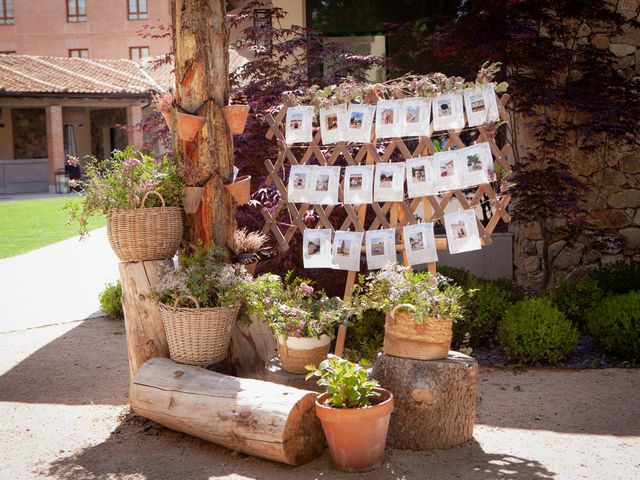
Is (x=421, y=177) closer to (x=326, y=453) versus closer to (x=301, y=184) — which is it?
(x=301, y=184)

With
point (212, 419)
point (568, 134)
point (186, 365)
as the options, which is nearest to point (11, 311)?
point (186, 365)

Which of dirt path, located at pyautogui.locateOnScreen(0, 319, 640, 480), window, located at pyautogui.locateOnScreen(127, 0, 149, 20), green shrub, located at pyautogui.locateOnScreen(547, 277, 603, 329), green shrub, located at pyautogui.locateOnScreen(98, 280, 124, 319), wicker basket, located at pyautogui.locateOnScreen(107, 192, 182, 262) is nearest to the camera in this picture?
dirt path, located at pyautogui.locateOnScreen(0, 319, 640, 480)

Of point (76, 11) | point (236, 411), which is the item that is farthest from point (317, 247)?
point (76, 11)

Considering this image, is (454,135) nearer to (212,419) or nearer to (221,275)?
(221,275)

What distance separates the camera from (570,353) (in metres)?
5.88

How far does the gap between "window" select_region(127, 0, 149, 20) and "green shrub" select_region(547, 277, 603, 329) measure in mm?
34117

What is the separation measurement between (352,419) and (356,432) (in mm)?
87

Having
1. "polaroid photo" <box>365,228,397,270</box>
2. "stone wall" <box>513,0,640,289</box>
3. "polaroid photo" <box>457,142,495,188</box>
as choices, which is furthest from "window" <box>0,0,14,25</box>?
"polaroid photo" <box>457,142,495,188</box>

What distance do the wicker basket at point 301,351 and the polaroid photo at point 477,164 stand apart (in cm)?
144

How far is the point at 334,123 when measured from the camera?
16.8ft

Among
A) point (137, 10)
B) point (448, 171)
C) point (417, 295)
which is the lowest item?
point (417, 295)

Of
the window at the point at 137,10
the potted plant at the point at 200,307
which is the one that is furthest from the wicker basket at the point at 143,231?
the window at the point at 137,10

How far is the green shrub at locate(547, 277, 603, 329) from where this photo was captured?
6270mm

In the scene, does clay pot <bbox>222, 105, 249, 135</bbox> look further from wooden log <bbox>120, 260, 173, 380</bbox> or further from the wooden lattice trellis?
wooden log <bbox>120, 260, 173, 380</bbox>
